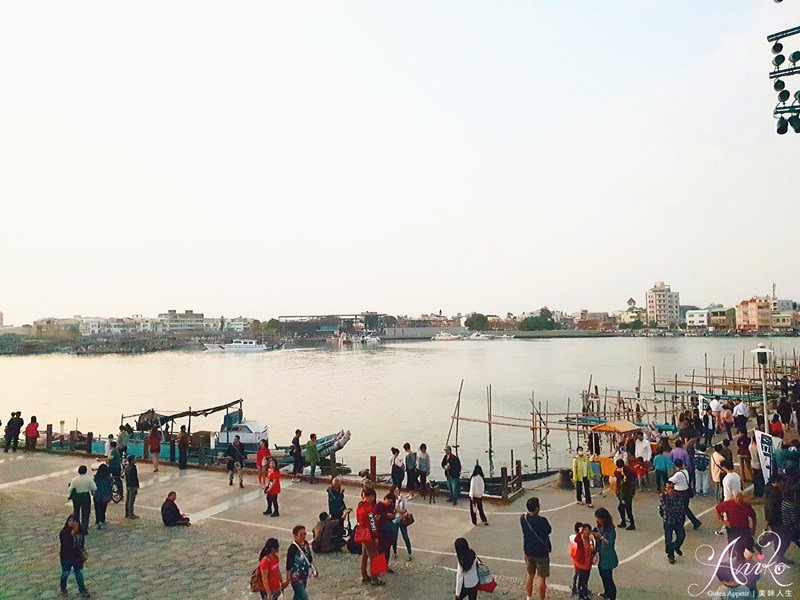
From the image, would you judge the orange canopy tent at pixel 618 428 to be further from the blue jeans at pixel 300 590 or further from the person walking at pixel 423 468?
the blue jeans at pixel 300 590

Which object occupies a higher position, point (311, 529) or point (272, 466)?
point (272, 466)

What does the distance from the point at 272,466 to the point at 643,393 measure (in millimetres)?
52899

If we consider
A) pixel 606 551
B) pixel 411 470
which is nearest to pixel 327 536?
pixel 411 470

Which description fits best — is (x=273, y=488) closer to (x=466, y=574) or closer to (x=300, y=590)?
(x=300, y=590)

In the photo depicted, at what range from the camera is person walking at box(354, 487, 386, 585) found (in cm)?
927

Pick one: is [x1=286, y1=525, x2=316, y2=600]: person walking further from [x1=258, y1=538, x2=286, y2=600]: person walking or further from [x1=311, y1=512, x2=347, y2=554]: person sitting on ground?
[x1=311, y1=512, x2=347, y2=554]: person sitting on ground

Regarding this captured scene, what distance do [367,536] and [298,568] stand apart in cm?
161

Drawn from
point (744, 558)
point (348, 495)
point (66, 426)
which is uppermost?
point (744, 558)

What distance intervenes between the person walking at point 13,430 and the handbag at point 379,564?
16.8m

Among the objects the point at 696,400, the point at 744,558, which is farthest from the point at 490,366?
the point at 744,558

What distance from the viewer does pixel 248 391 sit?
68938 mm

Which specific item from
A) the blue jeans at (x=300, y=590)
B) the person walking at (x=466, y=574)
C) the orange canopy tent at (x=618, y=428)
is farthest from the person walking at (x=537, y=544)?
the orange canopy tent at (x=618, y=428)

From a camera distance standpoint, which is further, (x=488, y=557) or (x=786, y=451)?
(x=786, y=451)

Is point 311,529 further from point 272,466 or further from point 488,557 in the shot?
point 488,557
